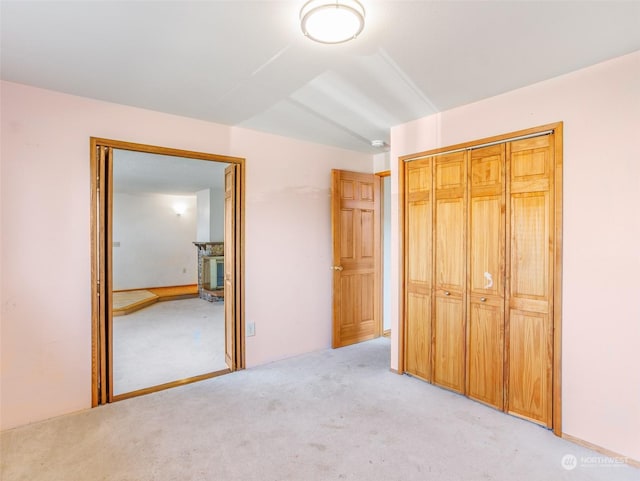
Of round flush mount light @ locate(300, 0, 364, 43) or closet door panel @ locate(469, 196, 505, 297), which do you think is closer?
round flush mount light @ locate(300, 0, 364, 43)

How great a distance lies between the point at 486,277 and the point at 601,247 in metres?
0.75

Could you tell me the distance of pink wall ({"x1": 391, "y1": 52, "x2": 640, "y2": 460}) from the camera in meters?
2.01

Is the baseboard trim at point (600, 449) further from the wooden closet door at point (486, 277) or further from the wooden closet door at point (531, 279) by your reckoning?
the wooden closet door at point (486, 277)

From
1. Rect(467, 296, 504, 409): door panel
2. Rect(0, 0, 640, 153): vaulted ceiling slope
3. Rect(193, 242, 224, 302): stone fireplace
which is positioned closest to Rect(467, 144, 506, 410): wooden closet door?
Rect(467, 296, 504, 409): door panel

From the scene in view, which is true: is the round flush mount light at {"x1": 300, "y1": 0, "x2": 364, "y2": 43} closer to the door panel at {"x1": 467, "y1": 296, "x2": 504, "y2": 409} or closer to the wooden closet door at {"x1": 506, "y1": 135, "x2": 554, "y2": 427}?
the wooden closet door at {"x1": 506, "y1": 135, "x2": 554, "y2": 427}

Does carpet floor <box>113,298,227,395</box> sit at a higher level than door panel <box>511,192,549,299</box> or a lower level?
lower

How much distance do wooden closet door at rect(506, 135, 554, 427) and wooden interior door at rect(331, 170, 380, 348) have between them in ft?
6.09

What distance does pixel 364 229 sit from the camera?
426cm

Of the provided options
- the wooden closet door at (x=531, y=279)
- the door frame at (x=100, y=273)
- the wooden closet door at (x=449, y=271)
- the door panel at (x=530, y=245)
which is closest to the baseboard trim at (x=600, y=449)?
the wooden closet door at (x=531, y=279)

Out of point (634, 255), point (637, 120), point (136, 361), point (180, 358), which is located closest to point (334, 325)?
point (180, 358)

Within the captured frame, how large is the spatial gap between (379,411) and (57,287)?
2.50 metres

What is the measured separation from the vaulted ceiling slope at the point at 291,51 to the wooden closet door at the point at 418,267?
0.63m

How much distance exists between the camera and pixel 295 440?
2236 millimetres

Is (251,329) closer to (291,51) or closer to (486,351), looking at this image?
(486,351)
